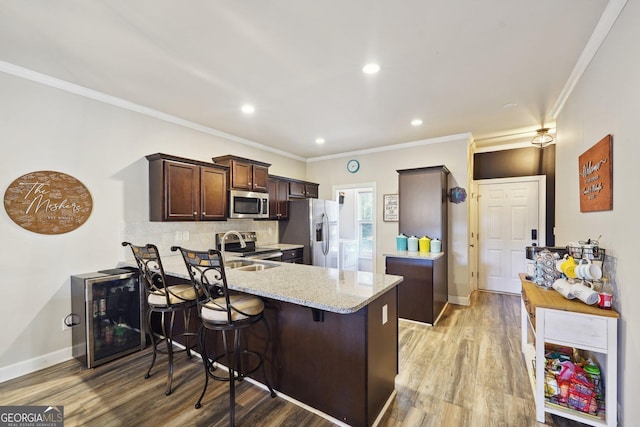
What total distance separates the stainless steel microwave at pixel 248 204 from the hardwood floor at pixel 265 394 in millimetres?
1975

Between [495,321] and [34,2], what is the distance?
17.2 feet

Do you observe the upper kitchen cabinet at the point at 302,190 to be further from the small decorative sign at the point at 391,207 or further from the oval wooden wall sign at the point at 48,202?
the oval wooden wall sign at the point at 48,202

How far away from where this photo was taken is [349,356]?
1.78 meters

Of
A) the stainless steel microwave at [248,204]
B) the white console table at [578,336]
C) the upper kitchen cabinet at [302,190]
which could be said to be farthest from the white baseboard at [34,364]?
the white console table at [578,336]

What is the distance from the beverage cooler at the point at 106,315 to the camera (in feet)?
8.47

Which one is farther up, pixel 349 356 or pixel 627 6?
pixel 627 6

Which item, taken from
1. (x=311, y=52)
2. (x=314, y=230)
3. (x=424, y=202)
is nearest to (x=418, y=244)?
(x=424, y=202)

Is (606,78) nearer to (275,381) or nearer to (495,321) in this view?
(495,321)

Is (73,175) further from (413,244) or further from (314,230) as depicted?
(413,244)

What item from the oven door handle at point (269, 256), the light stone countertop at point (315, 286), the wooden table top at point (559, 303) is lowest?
the oven door handle at point (269, 256)

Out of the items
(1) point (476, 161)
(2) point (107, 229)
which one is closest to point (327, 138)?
(1) point (476, 161)

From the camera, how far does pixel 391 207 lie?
5062mm

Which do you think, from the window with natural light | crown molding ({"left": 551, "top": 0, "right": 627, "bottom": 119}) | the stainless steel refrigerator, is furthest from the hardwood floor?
the window with natural light

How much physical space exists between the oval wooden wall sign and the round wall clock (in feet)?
13.3
